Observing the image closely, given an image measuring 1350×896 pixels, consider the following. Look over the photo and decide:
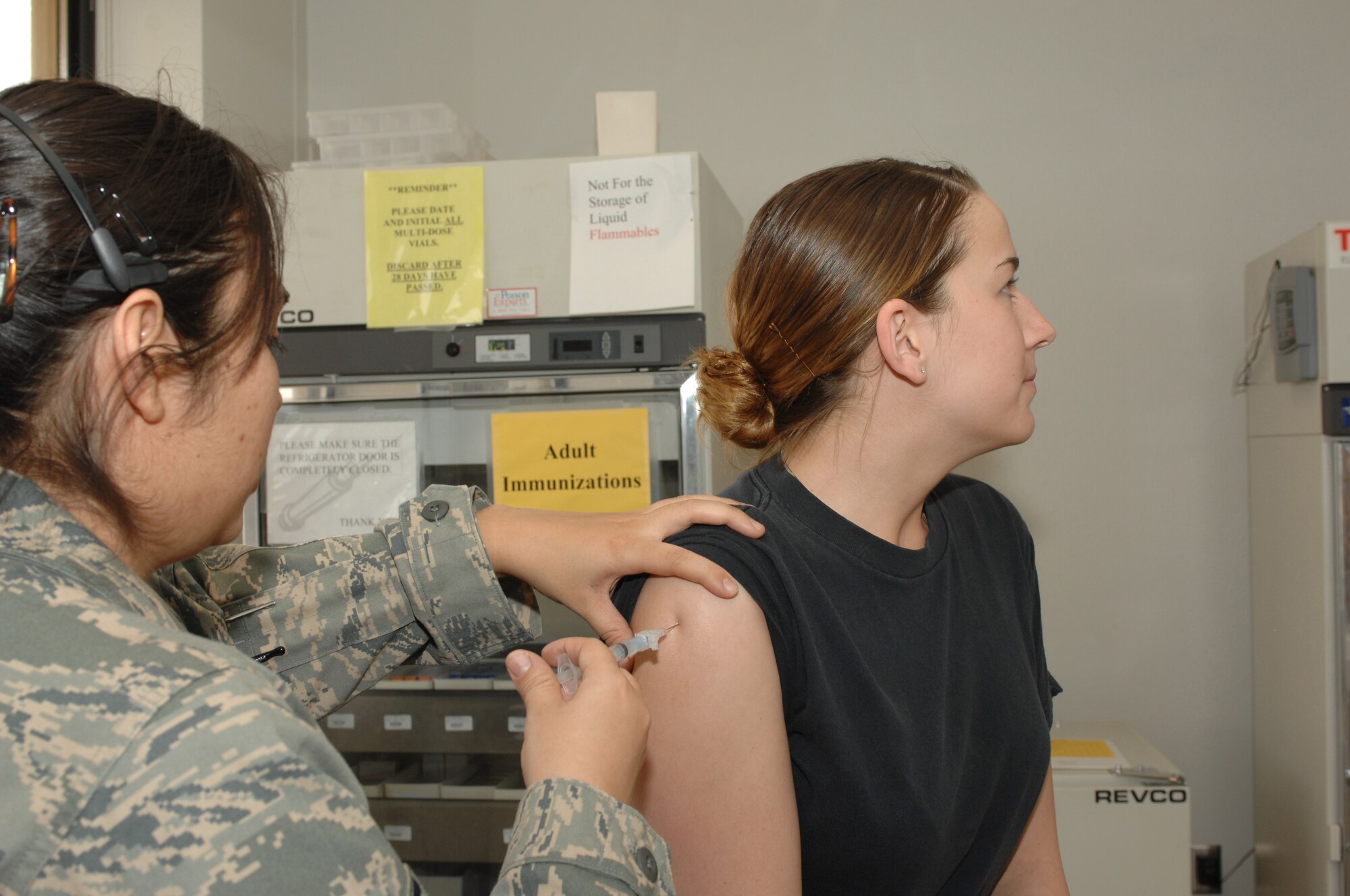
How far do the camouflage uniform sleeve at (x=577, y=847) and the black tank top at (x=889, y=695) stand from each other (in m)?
0.33

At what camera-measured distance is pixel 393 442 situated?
5.80ft

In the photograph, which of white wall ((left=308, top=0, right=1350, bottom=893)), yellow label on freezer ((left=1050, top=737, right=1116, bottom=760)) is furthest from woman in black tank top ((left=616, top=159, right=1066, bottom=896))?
white wall ((left=308, top=0, right=1350, bottom=893))

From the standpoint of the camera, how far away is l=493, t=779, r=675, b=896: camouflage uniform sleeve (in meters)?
0.58

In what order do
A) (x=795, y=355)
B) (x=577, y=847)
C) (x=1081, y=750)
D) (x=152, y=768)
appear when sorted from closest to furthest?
(x=152, y=768)
(x=577, y=847)
(x=795, y=355)
(x=1081, y=750)

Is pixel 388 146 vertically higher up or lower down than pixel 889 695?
higher up

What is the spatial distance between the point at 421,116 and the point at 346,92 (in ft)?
2.70

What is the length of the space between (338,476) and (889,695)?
3.89 feet

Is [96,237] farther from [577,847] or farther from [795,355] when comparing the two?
[795,355]

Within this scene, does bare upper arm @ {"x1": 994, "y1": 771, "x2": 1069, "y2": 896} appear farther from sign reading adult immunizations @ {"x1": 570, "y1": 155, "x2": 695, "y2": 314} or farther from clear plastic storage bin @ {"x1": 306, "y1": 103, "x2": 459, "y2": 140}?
clear plastic storage bin @ {"x1": 306, "y1": 103, "x2": 459, "y2": 140}

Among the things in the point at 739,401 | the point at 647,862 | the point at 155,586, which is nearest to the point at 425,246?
the point at 739,401

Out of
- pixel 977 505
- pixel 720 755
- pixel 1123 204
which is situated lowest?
pixel 720 755

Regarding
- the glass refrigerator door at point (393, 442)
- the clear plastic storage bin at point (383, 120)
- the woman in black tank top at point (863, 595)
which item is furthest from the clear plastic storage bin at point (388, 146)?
the woman in black tank top at point (863, 595)

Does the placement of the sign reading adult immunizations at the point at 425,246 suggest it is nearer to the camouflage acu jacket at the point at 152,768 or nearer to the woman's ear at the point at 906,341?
the woman's ear at the point at 906,341

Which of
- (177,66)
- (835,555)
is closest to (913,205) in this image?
(835,555)
